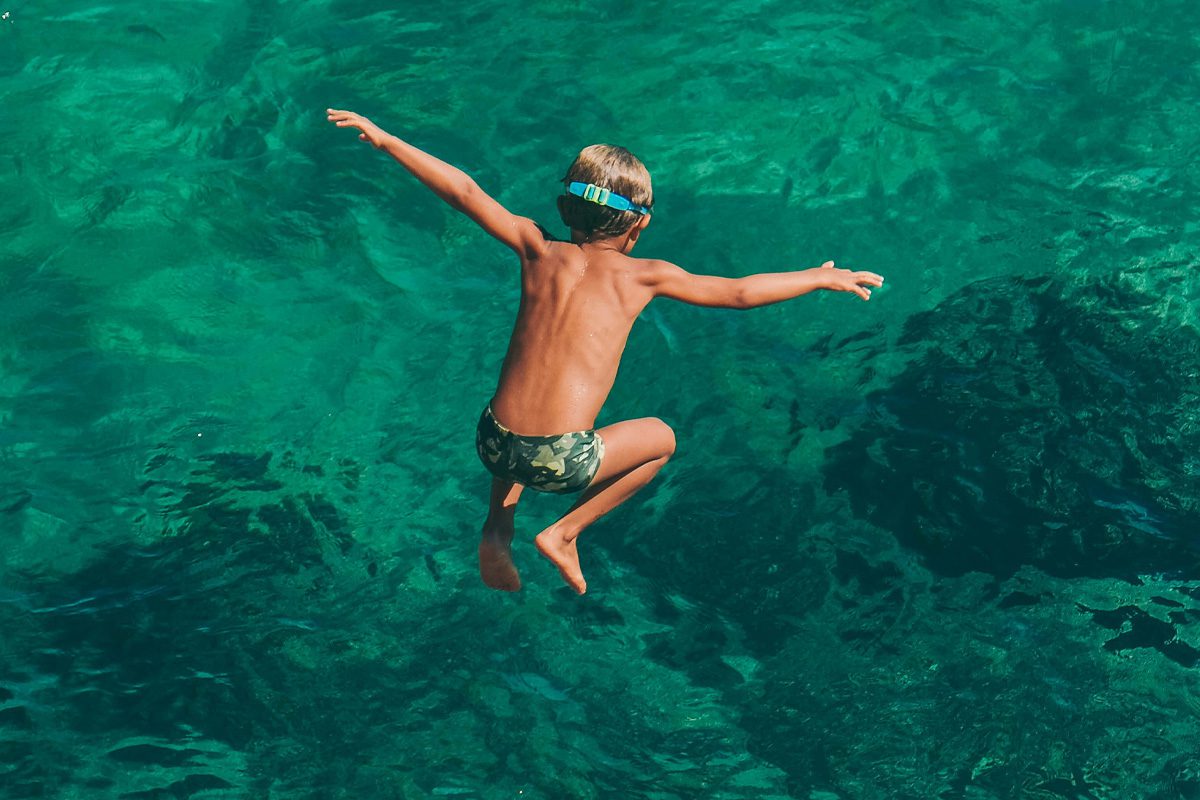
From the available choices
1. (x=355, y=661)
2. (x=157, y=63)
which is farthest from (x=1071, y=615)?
(x=157, y=63)

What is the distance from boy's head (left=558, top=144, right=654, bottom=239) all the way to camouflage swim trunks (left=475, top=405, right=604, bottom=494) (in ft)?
3.00

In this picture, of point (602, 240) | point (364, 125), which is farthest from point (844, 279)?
point (364, 125)

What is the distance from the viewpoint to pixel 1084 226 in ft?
28.8

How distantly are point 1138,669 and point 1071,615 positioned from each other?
0.43 meters

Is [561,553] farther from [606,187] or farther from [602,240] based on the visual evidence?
[606,187]

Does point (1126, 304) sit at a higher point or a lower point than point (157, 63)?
lower

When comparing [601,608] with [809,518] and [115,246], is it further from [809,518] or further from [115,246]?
[115,246]

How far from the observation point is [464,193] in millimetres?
6004

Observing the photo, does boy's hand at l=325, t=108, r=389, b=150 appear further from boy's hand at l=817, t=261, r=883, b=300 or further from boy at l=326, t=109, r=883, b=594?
boy's hand at l=817, t=261, r=883, b=300

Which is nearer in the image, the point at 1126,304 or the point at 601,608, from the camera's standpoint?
the point at 601,608

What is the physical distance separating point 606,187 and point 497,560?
1.86 m

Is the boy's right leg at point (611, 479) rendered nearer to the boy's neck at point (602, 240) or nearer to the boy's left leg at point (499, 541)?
the boy's left leg at point (499, 541)

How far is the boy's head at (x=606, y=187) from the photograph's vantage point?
571cm

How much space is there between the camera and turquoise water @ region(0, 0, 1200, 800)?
7.35m
